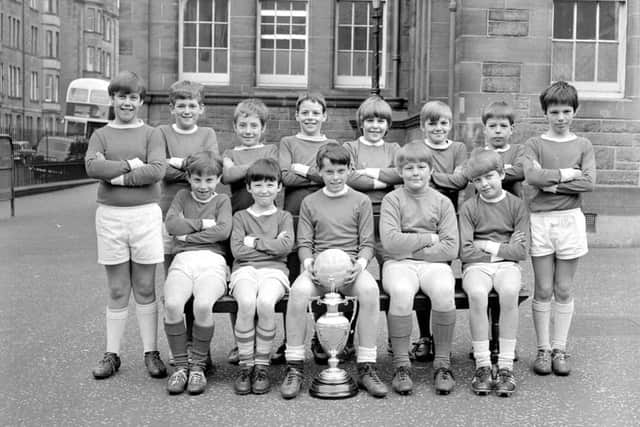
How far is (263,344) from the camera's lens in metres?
5.32

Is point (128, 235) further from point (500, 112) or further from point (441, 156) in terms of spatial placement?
point (500, 112)

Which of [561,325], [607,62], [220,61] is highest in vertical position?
[220,61]

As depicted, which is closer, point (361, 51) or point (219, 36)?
point (219, 36)

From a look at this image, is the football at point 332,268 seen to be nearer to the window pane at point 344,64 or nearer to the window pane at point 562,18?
the window pane at point 562,18

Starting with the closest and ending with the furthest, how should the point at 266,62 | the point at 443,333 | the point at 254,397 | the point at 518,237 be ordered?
the point at 254,397 → the point at 443,333 → the point at 518,237 → the point at 266,62

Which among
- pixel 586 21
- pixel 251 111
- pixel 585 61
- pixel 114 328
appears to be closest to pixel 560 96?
pixel 251 111

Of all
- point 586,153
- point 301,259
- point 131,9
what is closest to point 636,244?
point 586,153

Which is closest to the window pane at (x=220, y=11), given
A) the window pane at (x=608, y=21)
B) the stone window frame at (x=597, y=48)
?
the stone window frame at (x=597, y=48)

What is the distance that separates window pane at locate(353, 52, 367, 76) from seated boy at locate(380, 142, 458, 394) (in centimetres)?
1134

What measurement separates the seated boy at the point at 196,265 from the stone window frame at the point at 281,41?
1088 centimetres

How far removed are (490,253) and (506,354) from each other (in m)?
0.62

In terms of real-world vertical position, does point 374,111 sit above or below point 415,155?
above

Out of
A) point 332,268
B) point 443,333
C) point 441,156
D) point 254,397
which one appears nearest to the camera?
point 254,397

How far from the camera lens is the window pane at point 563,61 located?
12.5 m
